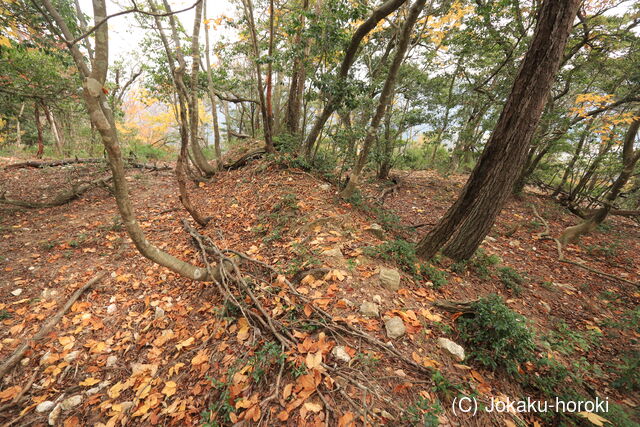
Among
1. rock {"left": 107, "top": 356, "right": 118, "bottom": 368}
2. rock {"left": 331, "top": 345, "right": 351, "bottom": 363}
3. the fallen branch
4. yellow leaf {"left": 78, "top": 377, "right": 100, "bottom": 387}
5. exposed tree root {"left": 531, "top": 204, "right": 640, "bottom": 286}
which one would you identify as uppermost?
exposed tree root {"left": 531, "top": 204, "right": 640, "bottom": 286}

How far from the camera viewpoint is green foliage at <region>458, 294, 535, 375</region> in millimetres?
2131

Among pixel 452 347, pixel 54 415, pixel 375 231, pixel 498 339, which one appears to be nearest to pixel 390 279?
pixel 452 347

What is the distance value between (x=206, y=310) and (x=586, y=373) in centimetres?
407

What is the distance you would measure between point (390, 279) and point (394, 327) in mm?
725

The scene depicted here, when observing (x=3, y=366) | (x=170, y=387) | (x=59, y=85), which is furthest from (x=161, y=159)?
(x=170, y=387)

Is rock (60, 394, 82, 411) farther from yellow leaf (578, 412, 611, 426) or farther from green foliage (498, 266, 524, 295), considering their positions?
green foliage (498, 266, 524, 295)

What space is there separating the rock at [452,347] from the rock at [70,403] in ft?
11.0

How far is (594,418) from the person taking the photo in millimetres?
1718

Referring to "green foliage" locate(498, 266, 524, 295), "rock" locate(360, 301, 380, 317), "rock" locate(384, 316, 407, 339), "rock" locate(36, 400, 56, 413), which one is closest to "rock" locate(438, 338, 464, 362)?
"rock" locate(384, 316, 407, 339)

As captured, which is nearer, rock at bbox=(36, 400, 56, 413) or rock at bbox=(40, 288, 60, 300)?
rock at bbox=(36, 400, 56, 413)

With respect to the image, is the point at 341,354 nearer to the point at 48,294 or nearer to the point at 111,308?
the point at 111,308

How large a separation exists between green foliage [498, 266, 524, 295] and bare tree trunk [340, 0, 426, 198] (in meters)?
2.98

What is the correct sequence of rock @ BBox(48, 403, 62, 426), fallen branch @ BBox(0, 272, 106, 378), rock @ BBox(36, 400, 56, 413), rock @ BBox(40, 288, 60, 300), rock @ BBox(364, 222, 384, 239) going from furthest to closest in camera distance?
rock @ BBox(364, 222, 384, 239), rock @ BBox(40, 288, 60, 300), fallen branch @ BBox(0, 272, 106, 378), rock @ BBox(36, 400, 56, 413), rock @ BBox(48, 403, 62, 426)

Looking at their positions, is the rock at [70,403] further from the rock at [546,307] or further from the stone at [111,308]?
the rock at [546,307]
